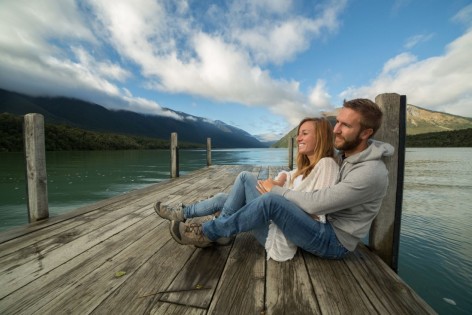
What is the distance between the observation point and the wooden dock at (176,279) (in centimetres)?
175

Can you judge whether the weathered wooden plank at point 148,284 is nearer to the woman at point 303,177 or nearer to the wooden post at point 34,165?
the woman at point 303,177

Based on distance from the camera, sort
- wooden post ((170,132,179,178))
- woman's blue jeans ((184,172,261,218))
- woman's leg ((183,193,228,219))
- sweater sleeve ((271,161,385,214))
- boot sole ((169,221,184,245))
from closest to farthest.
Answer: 1. sweater sleeve ((271,161,385,214))
2. boot sole ((169,221,184,245))
3. woman's blue jeans ((184,172,261,218))
4. woman's leg ((183,193,228,219))
5. wooden post ((170,132,179,178))

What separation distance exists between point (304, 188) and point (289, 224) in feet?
1.20

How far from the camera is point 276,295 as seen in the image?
1873 millimetres

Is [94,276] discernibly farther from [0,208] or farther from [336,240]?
[0,208]

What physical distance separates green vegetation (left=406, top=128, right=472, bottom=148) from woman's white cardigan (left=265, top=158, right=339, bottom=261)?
105352 mm

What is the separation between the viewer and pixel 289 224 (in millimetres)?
2180

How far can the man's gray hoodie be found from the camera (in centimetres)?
200

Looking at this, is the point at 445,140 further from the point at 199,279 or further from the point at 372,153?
the point at 199,279

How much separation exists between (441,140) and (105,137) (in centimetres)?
10726

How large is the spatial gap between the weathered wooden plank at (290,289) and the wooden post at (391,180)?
104 centimetres

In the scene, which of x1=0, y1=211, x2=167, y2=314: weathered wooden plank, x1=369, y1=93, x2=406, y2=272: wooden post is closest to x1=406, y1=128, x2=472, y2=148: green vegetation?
x1=369, y1=93, x2=406, y2=272: wooden post

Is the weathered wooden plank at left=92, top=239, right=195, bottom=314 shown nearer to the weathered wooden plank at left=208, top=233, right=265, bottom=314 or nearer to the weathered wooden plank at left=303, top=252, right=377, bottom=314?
the weathered wooden plank at left=208, top=233, right=265, bottom=314

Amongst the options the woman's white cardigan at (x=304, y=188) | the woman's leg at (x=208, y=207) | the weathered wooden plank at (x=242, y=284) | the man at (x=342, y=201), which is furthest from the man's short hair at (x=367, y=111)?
the woman's leg at (x=208, y=207)
